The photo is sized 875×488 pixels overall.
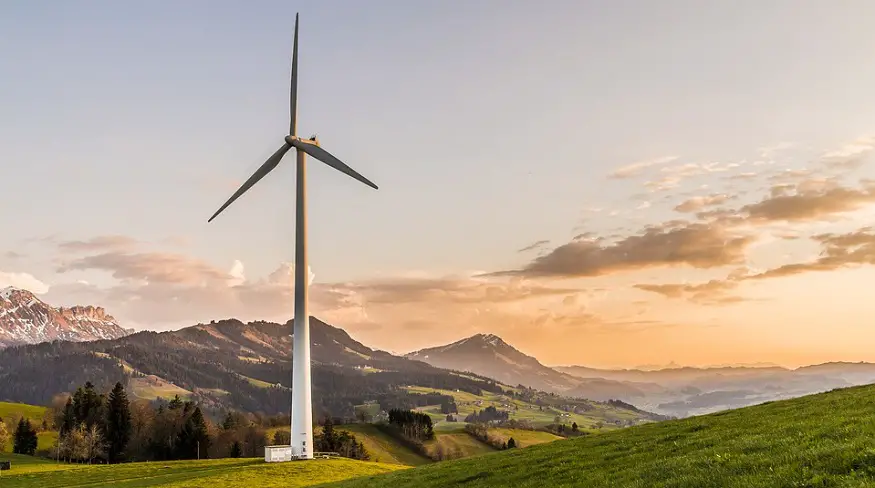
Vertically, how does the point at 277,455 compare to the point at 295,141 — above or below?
below

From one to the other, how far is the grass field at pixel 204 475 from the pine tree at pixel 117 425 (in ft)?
229

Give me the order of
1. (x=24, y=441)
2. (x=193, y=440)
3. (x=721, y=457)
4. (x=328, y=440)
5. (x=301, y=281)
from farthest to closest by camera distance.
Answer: (x=328, y=440), (x=24, y=441), (x=193, y=440), (x=301, y=281), (x=721, y=457)

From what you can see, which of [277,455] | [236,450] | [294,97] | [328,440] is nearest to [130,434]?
[236,450]

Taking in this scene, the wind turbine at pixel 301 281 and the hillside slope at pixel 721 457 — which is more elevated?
the wind turbine at pixel 301 281

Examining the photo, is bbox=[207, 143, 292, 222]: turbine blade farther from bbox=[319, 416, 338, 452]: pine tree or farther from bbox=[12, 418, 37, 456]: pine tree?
bbox=[12, 418, 37, 456]: pine tree

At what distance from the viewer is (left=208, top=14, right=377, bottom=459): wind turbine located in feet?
256

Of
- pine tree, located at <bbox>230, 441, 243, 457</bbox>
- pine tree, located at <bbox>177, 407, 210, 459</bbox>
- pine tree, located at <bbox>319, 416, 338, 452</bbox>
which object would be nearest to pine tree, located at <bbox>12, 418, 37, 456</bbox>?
pine tree, located at <bbox>177, 407, 210, 459</bbox>

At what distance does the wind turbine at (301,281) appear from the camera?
256 ft

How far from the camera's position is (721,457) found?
23391mm

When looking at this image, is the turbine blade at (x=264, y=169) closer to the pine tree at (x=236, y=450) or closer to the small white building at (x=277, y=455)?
the small white building at (x=277, y=455)

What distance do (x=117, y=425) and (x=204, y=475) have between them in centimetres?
9701

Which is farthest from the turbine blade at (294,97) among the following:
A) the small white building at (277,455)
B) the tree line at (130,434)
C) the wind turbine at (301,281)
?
the tree line at (130,434)

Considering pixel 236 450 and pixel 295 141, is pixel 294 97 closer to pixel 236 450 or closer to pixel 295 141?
pixel 295 141

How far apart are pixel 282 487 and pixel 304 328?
23.5 meters
